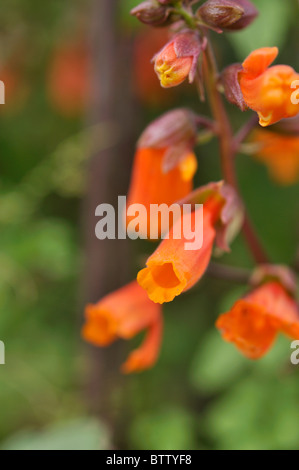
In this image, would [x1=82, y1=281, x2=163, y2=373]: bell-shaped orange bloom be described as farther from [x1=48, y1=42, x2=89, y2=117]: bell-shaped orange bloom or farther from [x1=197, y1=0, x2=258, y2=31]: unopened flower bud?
[x1=48, y1=42, x2=89, y2=117]: bell-shaped orange bloom

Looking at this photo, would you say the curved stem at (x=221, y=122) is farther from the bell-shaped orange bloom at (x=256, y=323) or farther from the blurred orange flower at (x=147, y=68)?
the blurred orange flower at (x=147, y=68)

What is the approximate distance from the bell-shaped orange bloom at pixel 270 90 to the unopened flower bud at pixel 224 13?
0.07 metres

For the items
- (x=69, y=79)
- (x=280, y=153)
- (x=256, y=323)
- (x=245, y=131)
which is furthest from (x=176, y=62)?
(x=69, y=79)

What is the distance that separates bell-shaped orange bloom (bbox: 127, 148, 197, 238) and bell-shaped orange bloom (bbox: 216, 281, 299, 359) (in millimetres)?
187

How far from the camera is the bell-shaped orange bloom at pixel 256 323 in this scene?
0.85 meters

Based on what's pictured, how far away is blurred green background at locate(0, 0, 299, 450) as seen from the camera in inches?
46.9

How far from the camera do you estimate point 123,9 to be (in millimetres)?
1195

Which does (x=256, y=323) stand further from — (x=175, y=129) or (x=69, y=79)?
(x=69, y=79)

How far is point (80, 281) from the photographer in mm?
1637

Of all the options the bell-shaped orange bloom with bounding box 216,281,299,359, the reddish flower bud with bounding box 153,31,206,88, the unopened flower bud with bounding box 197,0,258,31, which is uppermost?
the unopened flower bud with bounding box 197,0,258,31

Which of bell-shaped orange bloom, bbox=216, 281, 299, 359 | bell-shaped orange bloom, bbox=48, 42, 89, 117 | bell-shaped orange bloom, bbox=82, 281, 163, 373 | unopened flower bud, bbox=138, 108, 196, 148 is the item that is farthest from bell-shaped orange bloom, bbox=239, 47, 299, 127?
bell-shaped orange bloom, bbox=48, 42, 89, 117

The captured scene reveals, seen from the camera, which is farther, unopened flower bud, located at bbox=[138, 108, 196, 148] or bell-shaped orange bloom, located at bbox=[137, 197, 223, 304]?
unopened flower bud, located at bbox=[138, 108, 196, 148]

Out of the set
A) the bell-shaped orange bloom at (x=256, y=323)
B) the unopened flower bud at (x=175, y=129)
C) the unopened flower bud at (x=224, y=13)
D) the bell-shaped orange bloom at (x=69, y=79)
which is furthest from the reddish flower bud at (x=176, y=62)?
the bell-shaped orange bloom at (x=69, y=79)

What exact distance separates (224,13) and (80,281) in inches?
40.3
